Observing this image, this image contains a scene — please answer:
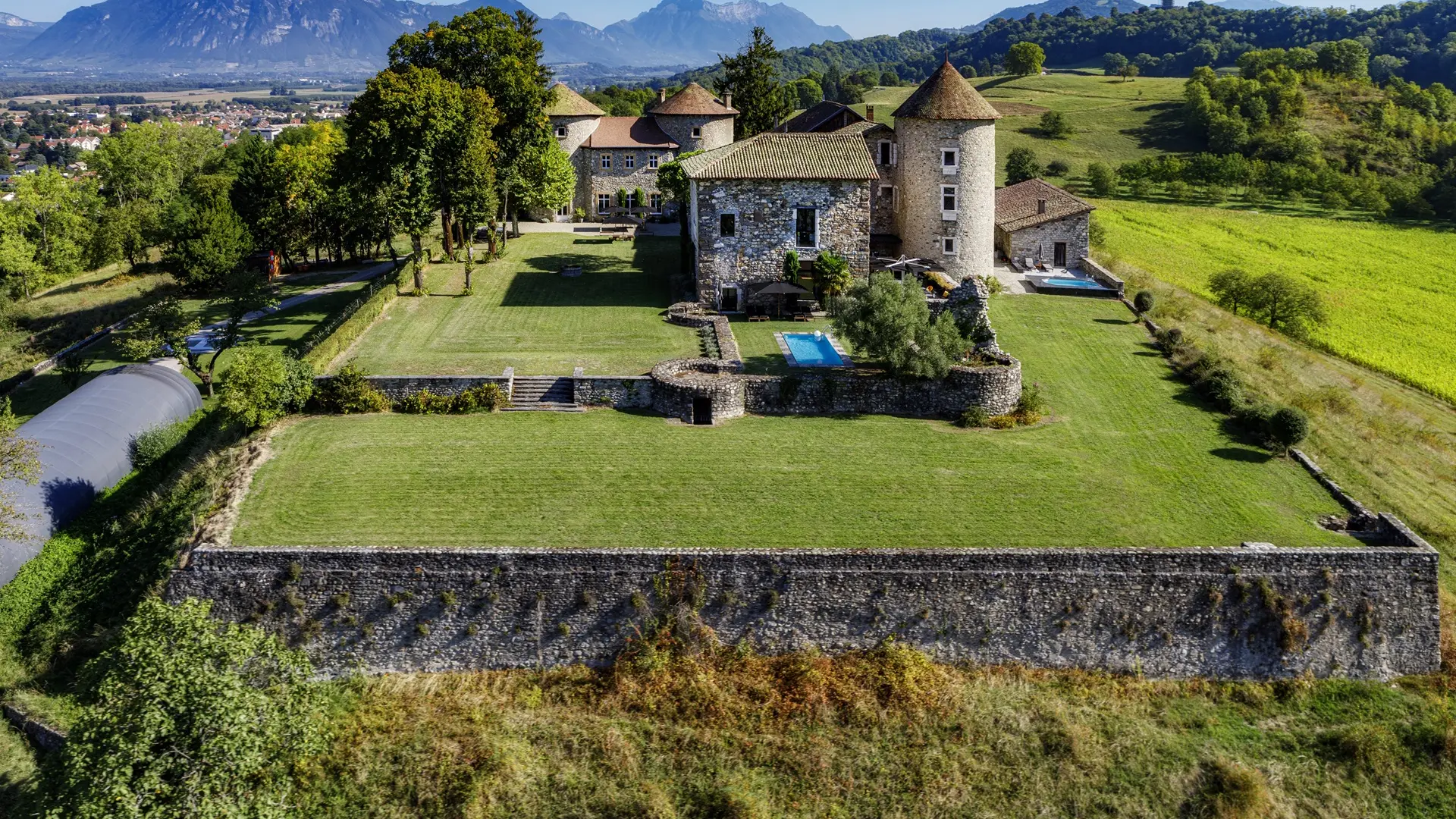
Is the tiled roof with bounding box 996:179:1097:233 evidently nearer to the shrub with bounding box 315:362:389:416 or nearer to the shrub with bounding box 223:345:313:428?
the shrub with bounding box 315:362:389:416

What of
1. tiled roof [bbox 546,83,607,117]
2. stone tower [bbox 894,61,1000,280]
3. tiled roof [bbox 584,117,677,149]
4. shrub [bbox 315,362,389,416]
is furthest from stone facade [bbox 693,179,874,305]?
tiled roof [bbox 546,83,607,117]

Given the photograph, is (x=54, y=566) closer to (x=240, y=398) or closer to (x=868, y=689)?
(x=240, y=398)

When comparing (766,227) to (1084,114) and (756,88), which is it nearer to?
(756,88)

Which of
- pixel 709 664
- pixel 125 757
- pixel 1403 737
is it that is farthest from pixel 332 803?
pixel 1403 737

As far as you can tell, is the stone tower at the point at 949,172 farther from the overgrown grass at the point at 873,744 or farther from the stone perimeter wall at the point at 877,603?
the overgrown grass at the point at 873,744

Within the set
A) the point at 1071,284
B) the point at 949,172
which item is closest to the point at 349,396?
the point at 949,172
